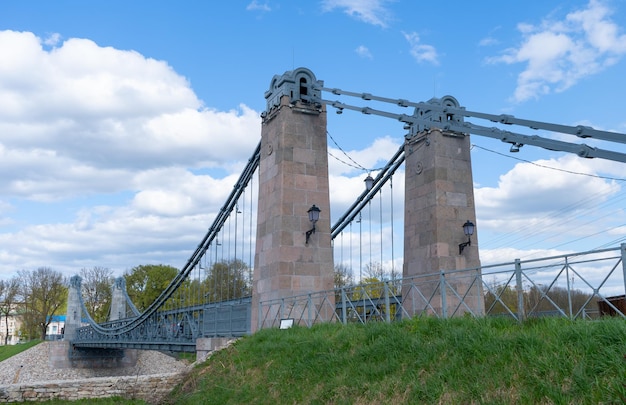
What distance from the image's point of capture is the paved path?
48469 millimetres

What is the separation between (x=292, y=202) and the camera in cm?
1823

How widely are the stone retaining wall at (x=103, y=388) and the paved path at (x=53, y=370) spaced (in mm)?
34617

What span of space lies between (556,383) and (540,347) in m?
0.84

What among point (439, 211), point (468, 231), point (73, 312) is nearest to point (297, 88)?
point (439, 211)

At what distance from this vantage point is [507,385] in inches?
280

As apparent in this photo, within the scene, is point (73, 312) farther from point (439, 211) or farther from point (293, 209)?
point (439, 211)

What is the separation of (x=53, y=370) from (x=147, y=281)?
18.0 metres

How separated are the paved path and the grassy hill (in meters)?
38.5

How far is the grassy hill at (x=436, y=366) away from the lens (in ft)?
21.8

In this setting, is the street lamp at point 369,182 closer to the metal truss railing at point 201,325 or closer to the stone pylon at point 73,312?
the metal truss railing at point 201,325

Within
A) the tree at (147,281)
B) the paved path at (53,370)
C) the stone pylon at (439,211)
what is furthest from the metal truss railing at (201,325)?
the tree at (147,281)

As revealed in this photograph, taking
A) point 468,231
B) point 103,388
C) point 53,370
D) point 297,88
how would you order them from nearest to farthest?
1. point 103,388
2. point 297,88
3. point 468,231
4. point 53,370

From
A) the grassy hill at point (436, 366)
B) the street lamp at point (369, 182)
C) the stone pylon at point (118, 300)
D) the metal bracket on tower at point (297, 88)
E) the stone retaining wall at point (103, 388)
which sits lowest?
the stone retaining wall at point (103, 388)

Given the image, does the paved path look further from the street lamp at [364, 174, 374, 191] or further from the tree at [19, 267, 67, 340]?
the street lamp at [364, 174, 374, 191]
